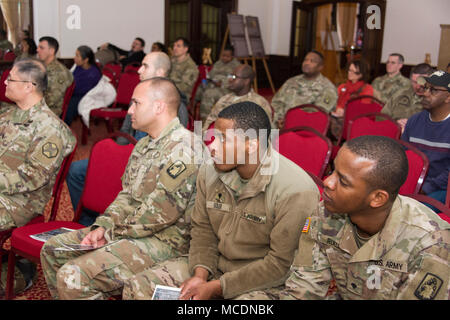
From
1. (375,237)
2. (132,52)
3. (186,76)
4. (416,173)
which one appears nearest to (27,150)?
(375,237)

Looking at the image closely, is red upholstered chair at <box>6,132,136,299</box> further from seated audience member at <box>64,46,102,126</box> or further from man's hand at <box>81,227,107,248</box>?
seated audience member at <box>64,46,102,126</box>

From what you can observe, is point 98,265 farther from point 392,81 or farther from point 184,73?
point 392,81

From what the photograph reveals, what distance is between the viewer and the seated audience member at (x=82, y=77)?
225 inches

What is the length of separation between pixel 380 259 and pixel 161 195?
0.93 metres

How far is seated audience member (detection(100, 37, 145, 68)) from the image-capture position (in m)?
8.02

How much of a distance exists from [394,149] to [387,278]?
1.16 feet

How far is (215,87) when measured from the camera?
6352mm

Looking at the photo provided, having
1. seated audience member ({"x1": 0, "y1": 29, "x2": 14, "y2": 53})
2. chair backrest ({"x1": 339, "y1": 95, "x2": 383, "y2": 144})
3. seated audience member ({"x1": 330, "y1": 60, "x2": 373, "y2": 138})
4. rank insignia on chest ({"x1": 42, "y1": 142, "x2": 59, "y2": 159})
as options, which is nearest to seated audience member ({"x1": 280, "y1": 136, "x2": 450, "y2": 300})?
rank insignia on chest ({"x1": 42, "y1": 142, "x2": 59, "y2": 159})

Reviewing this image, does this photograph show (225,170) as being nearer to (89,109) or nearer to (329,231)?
(329,231)

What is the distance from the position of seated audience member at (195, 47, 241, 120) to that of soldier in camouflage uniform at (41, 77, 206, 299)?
162 inches

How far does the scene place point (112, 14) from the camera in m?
8.51

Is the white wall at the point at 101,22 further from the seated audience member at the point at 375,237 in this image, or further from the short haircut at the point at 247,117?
the seated audience member at the point at 375,237

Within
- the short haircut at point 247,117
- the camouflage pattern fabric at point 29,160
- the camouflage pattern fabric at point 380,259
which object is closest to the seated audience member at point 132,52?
the camouflage pattern fabric at point 29,160
